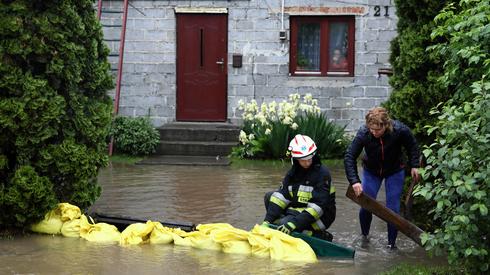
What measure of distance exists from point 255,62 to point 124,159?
348cm

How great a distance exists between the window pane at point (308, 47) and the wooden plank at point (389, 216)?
883 cm

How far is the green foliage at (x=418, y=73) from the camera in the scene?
28.4ft

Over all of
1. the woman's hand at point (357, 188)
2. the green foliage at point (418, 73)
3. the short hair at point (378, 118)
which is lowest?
the woman's hand at point (357, 188)

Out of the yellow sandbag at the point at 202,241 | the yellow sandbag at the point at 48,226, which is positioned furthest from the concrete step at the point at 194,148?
the yellow sandbag at the point at 202,241

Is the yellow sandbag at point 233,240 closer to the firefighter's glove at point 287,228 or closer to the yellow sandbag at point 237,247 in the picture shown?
the yellow sandbag at point 237,247

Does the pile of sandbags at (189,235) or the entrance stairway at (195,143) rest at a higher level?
the entrance stairway at (195,143)

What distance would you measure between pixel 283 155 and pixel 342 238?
5.72 metres

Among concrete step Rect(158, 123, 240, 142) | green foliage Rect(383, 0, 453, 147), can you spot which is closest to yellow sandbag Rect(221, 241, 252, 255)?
green foliage Rect(383, 0, 453, 147)

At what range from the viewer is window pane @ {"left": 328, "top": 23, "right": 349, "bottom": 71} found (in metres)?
16.1

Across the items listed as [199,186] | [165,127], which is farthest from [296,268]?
[165,127]

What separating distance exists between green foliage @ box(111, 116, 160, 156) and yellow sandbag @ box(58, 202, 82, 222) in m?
6.50

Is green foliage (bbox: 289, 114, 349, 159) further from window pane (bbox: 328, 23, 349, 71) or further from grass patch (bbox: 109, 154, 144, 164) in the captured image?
grass patch (bbox: 109, 154, 144, 164)

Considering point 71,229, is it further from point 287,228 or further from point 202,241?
point 287,228

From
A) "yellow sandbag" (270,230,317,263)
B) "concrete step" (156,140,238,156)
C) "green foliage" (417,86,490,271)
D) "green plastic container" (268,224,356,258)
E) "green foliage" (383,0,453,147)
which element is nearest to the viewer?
"green foliage" (417,86,490,271)
